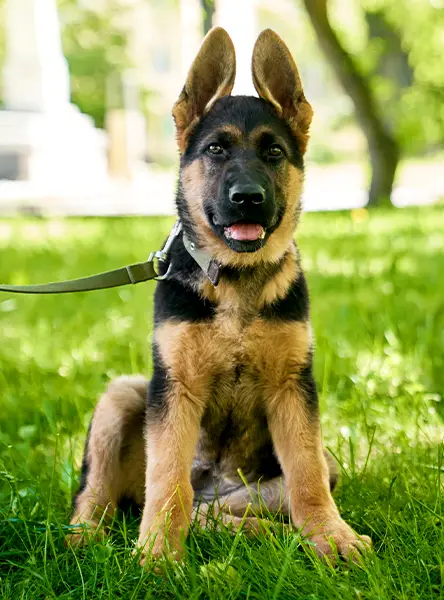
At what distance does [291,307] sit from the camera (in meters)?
3.25

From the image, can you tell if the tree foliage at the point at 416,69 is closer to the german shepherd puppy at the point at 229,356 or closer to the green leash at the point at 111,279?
the german shepherd puppy at the point at 229,356

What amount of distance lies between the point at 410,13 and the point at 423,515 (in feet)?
51.9

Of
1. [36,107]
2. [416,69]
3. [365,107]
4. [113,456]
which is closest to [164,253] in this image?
[113,456]

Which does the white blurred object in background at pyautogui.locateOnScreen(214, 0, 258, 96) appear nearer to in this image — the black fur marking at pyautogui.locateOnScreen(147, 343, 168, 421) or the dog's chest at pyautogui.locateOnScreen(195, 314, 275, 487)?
the dog's chest at pyautogui.locateOnScreen(195, 314, 275, 487)

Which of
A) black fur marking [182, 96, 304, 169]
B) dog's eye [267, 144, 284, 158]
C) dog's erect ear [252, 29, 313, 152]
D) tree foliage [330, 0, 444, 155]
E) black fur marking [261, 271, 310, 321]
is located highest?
tree foliage [330, 0, 444, 155]

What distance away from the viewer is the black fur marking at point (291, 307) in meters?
3.22

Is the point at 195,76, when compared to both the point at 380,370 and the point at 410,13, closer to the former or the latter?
the point at 380,370

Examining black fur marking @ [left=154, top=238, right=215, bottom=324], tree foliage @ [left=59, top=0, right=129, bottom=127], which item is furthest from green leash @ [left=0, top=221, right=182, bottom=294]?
tree foliage @ [left=59, top=0, right=129, bottom=127]

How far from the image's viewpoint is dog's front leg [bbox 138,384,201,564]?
3004mm

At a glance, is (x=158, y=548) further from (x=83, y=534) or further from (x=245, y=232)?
(x=245, y=232)

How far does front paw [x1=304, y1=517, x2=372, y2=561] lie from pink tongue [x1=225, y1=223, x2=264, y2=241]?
3.62 feet

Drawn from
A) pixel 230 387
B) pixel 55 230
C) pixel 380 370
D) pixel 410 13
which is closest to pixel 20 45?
pixel 55 230

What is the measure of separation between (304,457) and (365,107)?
1407 centimetres

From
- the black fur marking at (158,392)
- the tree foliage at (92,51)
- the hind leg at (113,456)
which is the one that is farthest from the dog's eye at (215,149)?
the tree foliage at (92,51)
